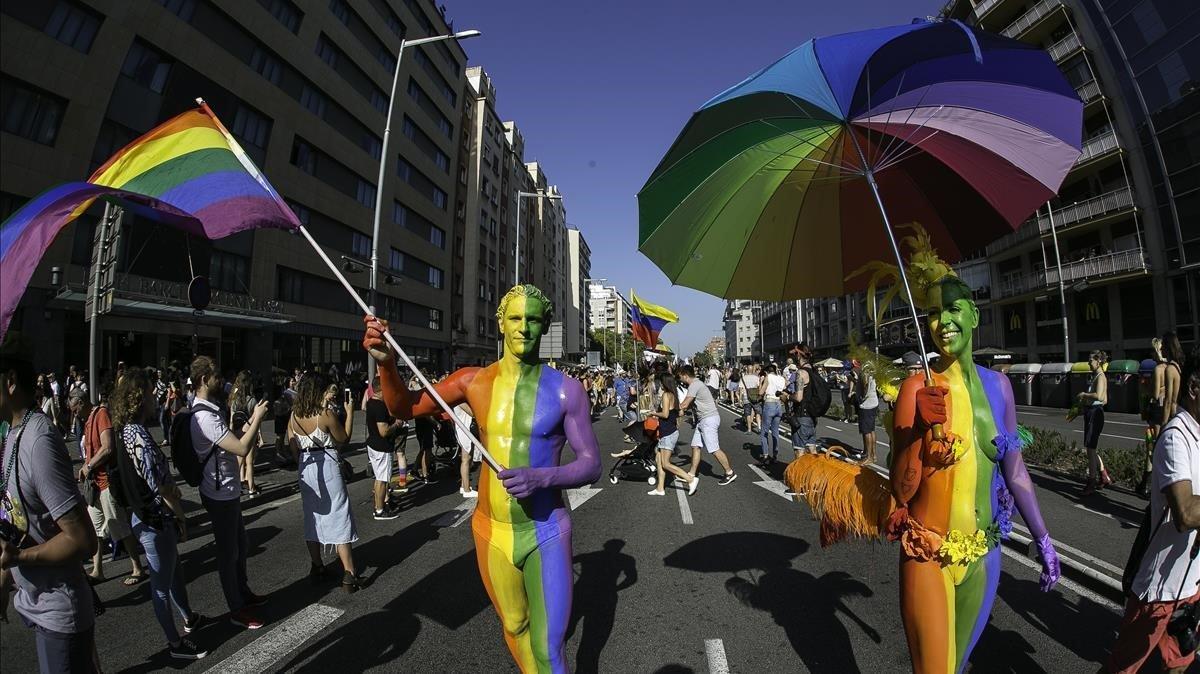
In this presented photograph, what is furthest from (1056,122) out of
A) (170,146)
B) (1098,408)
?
(1098,408)

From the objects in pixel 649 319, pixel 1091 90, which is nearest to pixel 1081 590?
pixel 649 319

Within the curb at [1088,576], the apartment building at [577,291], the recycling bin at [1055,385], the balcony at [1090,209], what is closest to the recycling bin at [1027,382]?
the recycling bin at [1055,385]

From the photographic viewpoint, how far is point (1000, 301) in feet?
108

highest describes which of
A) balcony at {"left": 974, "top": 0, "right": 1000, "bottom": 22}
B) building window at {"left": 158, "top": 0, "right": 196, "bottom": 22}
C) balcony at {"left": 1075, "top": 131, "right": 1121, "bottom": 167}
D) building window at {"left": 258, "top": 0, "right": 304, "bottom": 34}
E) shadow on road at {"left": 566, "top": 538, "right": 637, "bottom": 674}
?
balcony at {"left": 974, "top": 0, "right": 1000, "bottom": 22}

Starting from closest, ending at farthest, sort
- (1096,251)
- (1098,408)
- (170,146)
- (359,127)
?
(170,146) → (1098,408) → (1096,251) → (359,127)

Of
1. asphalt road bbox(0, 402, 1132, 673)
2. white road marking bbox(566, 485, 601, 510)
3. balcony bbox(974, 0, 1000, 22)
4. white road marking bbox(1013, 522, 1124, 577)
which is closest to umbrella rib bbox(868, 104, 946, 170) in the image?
asphalt road bbox(0, 402, 1132, 673)

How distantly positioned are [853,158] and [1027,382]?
29.1 metres

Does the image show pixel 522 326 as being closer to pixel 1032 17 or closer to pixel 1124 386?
pixel 1124 386

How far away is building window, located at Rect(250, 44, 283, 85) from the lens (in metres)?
22.7

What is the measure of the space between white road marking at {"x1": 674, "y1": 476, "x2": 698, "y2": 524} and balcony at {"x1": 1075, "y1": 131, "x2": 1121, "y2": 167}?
29805mm

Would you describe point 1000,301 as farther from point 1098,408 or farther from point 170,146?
point 170,146

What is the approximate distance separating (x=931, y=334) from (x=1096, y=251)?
3469 cm

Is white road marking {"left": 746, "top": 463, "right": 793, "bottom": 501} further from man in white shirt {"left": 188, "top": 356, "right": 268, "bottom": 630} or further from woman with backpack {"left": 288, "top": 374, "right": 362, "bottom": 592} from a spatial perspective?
man in white shirt {"left": 188, "top": 356, "right": 268, "bottom": 630}

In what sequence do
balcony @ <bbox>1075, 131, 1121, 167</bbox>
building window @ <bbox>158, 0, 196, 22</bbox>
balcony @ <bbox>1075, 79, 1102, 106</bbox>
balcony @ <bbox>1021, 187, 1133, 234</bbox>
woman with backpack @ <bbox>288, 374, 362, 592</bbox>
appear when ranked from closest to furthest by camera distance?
1. woman with backpack @ <bbox>288, 374, 362, 592</bbox>
2. building window @ <bbox>158, 0, 196, 22</bbox>
3. balcony @ <bbox>1021, 187, 1133, 234</bbox>
4. balcony @ <bbox>1075, 131, 1121, 167</bbox>
5. balcony @ <bbox>1075, 79, 1102, 106</bbox>
